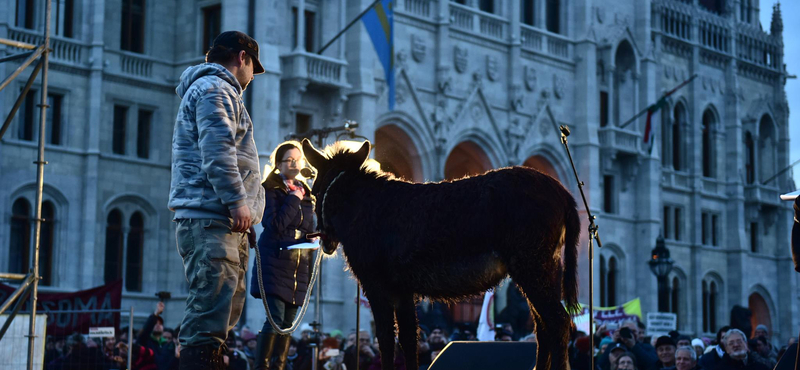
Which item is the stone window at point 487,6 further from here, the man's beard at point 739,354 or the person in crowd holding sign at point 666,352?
the man's beard at point 739,354

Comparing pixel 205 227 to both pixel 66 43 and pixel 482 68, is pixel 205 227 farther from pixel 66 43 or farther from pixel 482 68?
pixel 482 68

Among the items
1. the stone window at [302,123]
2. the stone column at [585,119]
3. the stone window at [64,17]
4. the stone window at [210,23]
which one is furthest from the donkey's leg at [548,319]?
the stone column at [585,119]

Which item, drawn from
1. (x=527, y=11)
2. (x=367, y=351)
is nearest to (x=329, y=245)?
(x=367, y=351)

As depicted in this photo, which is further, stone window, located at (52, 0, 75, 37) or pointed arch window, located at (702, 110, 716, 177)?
pointed arch window, located at (702, 110, 716, 177)

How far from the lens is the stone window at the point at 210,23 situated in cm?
3150

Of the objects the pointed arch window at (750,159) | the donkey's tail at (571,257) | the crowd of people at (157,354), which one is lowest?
the crowd of people at (157,354)

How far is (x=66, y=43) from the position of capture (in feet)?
95.7

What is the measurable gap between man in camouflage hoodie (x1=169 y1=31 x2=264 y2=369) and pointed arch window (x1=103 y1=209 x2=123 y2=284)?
2387 cm

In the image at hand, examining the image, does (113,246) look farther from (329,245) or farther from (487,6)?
(329,245)

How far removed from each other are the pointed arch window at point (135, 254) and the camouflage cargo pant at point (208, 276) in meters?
24.1

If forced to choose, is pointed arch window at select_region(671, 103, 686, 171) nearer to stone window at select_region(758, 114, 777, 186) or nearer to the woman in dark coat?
stone window at select_region(758, 114, 777, 186)

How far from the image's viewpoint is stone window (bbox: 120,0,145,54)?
102ft

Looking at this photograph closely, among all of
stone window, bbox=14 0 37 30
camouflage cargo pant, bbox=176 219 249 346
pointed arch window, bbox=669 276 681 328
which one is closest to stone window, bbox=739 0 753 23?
pointed arch window, bbox=669 276 681 328

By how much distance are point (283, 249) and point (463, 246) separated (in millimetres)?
2330
